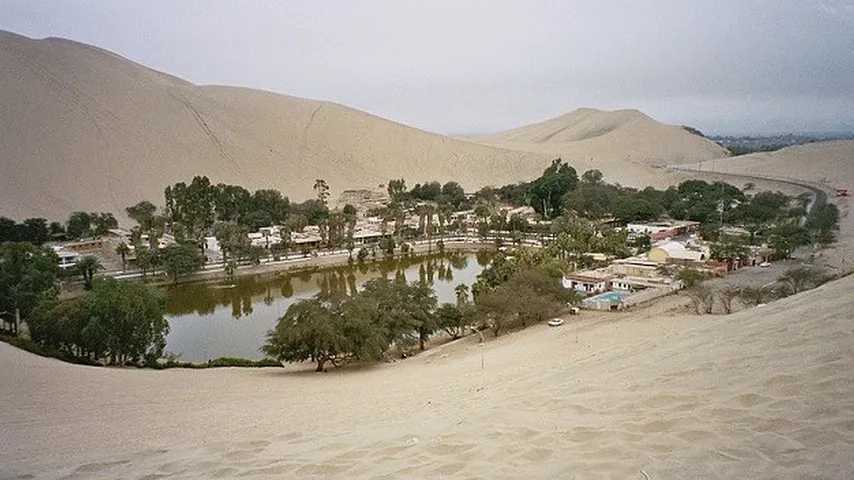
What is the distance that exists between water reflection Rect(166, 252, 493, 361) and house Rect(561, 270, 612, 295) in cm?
441

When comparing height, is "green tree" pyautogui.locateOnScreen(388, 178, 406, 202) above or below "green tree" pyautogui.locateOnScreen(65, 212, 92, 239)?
above

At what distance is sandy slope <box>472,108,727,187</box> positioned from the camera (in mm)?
81300

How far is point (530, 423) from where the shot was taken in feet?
15.4

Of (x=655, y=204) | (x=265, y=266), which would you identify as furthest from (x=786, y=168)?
(x=265, y=266)

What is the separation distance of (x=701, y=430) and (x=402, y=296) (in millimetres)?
13730

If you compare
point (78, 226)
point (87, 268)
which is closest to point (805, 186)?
point (87, 268)

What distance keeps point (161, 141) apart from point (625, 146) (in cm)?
7246

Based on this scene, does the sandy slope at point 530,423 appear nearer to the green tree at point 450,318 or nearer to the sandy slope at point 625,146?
the green tree at point 450,318

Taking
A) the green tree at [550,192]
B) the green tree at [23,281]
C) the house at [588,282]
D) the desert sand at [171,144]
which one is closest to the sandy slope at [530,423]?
the green tree at [23,281]

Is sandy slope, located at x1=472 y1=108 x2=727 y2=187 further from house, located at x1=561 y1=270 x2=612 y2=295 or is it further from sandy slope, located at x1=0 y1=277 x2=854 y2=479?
sandy slope, located at x1=0 y1=277 x2=854 y2=479

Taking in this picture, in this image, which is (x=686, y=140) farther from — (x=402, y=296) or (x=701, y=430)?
(x=701, y=430)

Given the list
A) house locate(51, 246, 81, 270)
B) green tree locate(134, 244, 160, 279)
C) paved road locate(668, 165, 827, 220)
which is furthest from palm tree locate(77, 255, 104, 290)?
paved road locate(668, 165, 827, 220)

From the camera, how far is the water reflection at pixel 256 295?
2003 centimetres

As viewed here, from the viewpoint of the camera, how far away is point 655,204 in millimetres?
45344
